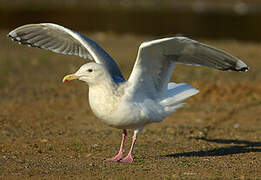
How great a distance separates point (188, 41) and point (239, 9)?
41.8 m

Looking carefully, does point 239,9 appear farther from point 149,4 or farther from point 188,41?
point 188,41

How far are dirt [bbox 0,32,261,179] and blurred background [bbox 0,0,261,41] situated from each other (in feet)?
38.0

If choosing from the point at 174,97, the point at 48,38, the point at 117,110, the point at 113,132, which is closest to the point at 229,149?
the point at 174,97

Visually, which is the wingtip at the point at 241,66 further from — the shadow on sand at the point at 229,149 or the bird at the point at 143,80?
the shadow on sand at the point at 229,149

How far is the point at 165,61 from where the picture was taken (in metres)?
7.15

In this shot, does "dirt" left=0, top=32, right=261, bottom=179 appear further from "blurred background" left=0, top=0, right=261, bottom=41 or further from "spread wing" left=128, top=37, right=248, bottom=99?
"blurred background" left=0, top=0, right=261, bottom=41

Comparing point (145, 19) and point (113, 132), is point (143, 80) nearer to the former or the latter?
point (113, 132)

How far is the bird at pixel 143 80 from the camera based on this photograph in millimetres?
6770

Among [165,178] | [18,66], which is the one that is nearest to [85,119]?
[165,178]

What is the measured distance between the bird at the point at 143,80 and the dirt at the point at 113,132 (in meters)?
0.64

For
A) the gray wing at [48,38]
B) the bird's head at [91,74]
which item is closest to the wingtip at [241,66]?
the bird's head at [91,74]

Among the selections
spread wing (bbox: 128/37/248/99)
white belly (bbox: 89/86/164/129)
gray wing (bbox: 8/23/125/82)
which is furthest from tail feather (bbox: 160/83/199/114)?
gray wing (bbox: 8/23/125/82)

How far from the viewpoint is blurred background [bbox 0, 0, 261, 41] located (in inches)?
1120

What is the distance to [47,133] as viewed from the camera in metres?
9.24
